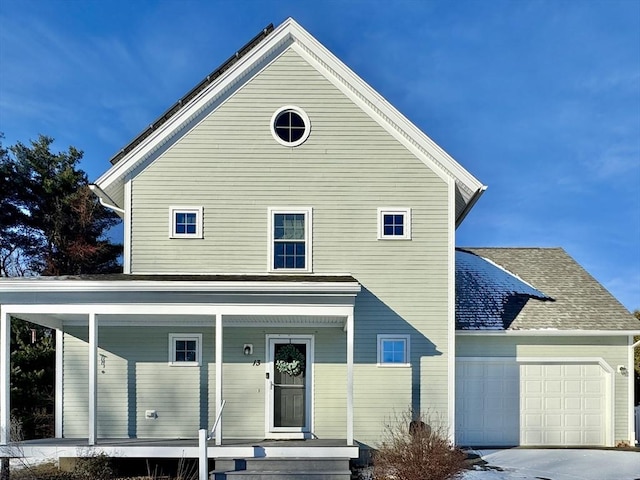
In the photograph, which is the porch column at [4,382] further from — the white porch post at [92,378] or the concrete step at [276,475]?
the concrete step at [276,475]

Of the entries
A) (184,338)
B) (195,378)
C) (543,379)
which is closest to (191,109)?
(184,338)

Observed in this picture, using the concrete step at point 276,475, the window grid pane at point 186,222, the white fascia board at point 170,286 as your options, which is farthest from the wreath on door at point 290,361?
the window grid pane at point 186,222

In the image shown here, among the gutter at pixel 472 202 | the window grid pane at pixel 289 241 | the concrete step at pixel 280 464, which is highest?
the gutter at pixel 472 202

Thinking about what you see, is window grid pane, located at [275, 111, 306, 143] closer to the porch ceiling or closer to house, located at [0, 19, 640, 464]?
house, located at [0, 19, 640, 464]

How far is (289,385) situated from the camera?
1073 centimetres

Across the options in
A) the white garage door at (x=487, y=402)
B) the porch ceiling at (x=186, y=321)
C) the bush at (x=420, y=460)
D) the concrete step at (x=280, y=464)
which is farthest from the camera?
the white garage door at (x=487, y=402)

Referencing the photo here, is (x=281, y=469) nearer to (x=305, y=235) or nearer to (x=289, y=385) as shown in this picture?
(x=289, y=385)

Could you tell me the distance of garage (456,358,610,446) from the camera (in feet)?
38.9

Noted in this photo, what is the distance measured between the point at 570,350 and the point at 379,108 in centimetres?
713

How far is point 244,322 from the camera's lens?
10.7 m

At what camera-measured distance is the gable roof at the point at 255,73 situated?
35.6 ft

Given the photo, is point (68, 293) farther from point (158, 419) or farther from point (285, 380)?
point (285, 380)

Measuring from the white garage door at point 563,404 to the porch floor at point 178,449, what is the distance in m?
5.02

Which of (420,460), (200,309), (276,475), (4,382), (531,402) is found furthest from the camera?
(531,402)
